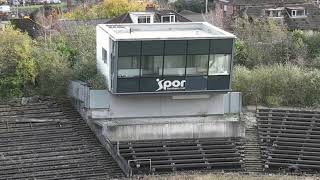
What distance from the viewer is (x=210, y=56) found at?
1179 inches

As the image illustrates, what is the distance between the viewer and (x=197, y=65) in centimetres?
Result: 2997

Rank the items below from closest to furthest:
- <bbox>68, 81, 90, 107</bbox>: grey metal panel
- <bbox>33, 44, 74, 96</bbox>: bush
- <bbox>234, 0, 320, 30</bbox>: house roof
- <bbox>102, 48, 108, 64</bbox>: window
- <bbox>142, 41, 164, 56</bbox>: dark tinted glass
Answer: <bbox>142, 41, 164, 56</bbox>: dark tinted glass
<bbox>68, 81, 90, 107</bbox>: grey metal panel
<bbox>102, 48, 108, 64</bbox>: window
<bbox>33, 44, 74, 96</bbox>: bush
<bbox>234, 0, 320, 30</bbox>: house roof

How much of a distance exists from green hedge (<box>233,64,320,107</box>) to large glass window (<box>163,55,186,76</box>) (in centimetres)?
535

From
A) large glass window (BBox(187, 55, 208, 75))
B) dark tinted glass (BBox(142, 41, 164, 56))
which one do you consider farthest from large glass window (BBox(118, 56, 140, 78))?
large glass window (BBox(187, 55, 208, 75))

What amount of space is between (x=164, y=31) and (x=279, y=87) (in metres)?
7.38

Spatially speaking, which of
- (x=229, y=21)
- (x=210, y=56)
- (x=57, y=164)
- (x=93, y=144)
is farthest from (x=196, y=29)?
(x=229, y=21)

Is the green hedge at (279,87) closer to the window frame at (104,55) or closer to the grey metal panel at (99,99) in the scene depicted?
the window frame at (104,55)

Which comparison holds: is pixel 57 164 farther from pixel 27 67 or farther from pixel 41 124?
pixel 27 67

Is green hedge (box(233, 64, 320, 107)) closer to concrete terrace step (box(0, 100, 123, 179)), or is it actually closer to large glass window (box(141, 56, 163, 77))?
large glass window (box(141, 56, 163, 77))

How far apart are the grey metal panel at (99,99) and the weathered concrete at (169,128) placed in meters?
0.80

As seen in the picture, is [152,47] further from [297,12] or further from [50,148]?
[297,12]

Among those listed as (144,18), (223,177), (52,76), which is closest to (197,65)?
(223,177)

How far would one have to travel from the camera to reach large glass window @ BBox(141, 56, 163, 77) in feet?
96.4

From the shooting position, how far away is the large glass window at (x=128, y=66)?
29172mm
